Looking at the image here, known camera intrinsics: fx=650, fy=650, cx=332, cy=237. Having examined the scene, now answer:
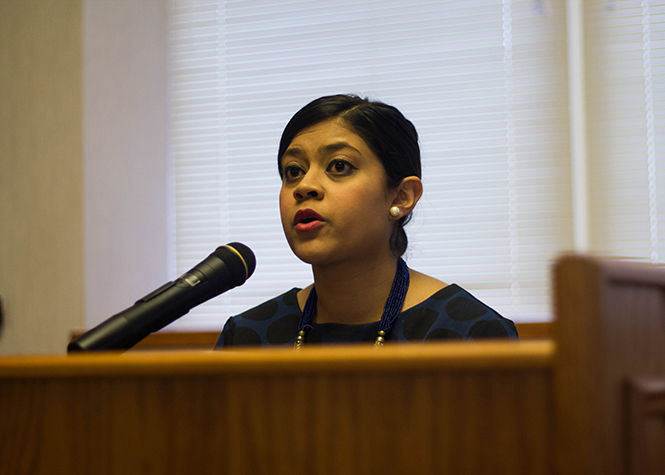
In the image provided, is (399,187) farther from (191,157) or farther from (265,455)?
(191,157)

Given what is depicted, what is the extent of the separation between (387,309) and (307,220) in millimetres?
239

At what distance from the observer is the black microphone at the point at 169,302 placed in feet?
2.63

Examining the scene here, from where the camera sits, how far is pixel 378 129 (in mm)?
1340

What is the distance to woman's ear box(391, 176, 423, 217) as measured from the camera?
137 cm

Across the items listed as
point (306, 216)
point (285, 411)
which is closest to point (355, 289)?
point (306, 216)

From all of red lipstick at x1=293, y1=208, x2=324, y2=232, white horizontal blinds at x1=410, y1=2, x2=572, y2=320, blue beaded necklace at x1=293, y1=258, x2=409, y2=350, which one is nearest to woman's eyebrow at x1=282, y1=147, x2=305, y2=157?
red lipstick at x1=293, y1=208, x2=324, y2=232

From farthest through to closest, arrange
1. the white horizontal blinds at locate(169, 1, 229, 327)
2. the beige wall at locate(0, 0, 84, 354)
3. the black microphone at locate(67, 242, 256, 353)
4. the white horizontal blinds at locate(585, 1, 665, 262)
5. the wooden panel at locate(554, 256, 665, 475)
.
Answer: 1. the white horizontal blinds at locate(169, 1, 229, 327)
2. the beige wall at locate(0, 0, 84, 354)
3. the white horizontal blinds at locate(585, 1, 665, 262)
4. the black microphone at locate(67, 242, 256, 353)
5. the wooden panel at locate(554, 256, 665, 475)

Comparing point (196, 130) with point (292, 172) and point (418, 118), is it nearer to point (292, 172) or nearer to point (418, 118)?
point (418, 118)

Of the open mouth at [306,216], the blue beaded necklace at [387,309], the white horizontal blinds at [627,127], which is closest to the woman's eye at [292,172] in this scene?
the open mouth at [306,216]

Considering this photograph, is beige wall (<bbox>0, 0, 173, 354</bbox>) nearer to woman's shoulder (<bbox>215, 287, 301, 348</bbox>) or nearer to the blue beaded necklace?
woman's shoulder (<bbox>215, 287, 301, 348</bbox>)

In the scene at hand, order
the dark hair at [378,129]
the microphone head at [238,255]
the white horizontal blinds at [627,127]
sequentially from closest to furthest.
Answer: the microphone head at [238,255], the dark hair at [378,129], the white horizontal blinds at [627,127]

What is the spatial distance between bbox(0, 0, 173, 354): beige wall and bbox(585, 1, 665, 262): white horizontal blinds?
1.67 meters

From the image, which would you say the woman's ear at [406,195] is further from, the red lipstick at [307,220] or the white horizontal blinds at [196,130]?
the white horizontal blinds at [196,130]

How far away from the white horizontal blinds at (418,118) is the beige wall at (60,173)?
1.15 feet
